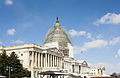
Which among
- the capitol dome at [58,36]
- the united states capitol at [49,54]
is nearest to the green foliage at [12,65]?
the united states capitol at [49,54]

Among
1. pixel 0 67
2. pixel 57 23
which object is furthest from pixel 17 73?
pixel 57 23

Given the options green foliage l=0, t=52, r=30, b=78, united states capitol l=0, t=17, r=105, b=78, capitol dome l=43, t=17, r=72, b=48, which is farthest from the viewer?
capitol dome l=43, t=17, r=72, b=48

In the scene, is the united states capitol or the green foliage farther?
the united states capitol

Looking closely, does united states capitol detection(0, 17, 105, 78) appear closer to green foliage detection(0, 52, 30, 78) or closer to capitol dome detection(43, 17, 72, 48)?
capitol dome detection(43, 17, 72, 48)

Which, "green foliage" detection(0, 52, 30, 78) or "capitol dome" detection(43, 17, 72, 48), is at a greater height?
"capitol dome" detection(43, 17, 72, 48)

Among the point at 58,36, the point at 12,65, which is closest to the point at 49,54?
the point at 12,65

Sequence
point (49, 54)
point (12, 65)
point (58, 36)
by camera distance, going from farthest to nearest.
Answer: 1. point (58, 36)
2. point (49, 54)
3. point (12, 65)

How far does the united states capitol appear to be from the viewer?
99231mm

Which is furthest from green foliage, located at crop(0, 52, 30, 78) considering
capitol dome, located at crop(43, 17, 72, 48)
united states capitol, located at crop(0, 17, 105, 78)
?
capitol dome, located at crop(43, 17, 72, 48)

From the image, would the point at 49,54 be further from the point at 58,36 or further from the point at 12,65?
the point at 58,36

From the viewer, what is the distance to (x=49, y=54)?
110 m

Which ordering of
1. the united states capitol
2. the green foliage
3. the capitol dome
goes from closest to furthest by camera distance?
the green foliage
the united states capitol
the capitol dome

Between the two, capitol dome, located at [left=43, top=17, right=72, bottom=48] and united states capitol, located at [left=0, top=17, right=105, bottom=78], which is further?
capitol dome, located at [left=43, top=17, right=72, bottom=48]

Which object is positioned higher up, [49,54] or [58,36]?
[58,36]
